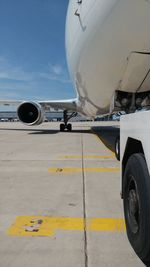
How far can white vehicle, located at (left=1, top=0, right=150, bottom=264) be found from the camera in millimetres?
2223

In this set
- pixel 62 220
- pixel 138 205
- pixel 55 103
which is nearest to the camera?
pixel 138 205

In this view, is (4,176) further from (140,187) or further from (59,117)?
(59,117)

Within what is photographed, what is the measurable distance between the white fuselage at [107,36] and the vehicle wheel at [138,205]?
2.72m

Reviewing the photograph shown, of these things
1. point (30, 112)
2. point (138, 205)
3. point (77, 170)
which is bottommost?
point (77, 170)

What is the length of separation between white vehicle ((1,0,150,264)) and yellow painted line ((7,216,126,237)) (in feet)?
1.27

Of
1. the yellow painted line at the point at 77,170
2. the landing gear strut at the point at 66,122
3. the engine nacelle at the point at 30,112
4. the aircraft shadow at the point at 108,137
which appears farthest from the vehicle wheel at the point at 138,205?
the landing gear strut at the point at 66,122

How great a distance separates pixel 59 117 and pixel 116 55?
7839cm

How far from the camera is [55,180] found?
5.12 metres

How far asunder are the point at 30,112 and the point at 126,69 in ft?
40.2

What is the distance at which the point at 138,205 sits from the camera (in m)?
2.37

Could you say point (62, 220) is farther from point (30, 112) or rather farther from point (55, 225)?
point (30, 112)

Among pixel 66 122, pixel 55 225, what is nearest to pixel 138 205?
pixel 55 225

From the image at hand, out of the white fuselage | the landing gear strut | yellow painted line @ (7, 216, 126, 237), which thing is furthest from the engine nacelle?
yellow painted line @ (7, 216, 126, 237)

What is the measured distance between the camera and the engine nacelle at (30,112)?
671 inches
